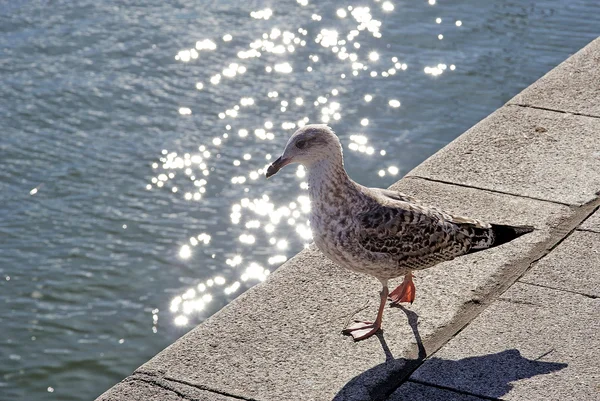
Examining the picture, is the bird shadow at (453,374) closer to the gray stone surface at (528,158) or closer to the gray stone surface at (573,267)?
the gray stone surface at (573,267)

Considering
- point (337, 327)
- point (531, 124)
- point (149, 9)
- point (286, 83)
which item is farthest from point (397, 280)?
point (149, 9)

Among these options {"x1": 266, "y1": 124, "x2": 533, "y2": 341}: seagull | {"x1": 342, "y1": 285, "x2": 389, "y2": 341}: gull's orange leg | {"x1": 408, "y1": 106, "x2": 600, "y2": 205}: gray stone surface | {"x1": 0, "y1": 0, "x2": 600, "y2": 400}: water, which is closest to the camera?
{"x1": 342, "y1": 285, "x2": 389, "y2": 341}: gull's orange leg

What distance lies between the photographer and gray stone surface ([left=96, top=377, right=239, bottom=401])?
427 centimetres

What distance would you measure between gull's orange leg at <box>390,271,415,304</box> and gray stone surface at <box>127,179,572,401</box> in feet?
0.16

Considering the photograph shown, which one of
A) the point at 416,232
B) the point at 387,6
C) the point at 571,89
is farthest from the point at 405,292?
the point at 387,6

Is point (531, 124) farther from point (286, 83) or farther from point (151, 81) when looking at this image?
point (151, 81)

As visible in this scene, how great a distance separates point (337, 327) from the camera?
15.5 ft

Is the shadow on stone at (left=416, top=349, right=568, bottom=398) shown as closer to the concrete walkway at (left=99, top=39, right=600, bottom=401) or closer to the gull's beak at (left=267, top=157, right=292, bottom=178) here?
the concrete walkway at (left=99, top=39, right=600, bottom=401)

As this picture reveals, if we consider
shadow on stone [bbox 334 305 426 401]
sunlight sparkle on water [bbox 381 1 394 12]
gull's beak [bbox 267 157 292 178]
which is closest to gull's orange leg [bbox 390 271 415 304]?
shadow on stone [bbox 334 305 426 401]

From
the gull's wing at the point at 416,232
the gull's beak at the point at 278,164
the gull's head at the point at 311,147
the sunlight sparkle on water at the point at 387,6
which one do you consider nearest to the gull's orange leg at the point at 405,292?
the gull's wing at the point at 416,232

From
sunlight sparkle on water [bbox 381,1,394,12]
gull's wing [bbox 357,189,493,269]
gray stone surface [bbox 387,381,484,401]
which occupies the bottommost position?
sunlight sparkle on water [bbox 381,1,394,12]

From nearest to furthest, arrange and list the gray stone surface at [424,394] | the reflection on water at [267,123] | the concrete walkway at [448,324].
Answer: the gray stone surface at [424,394] < the concrete walkway at [448,324] < the reflection on water at [267,123]

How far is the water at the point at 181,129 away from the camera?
831cm

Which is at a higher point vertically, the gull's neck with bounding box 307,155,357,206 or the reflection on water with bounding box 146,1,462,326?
the gull's neck with bounding box 307,155,357,206
